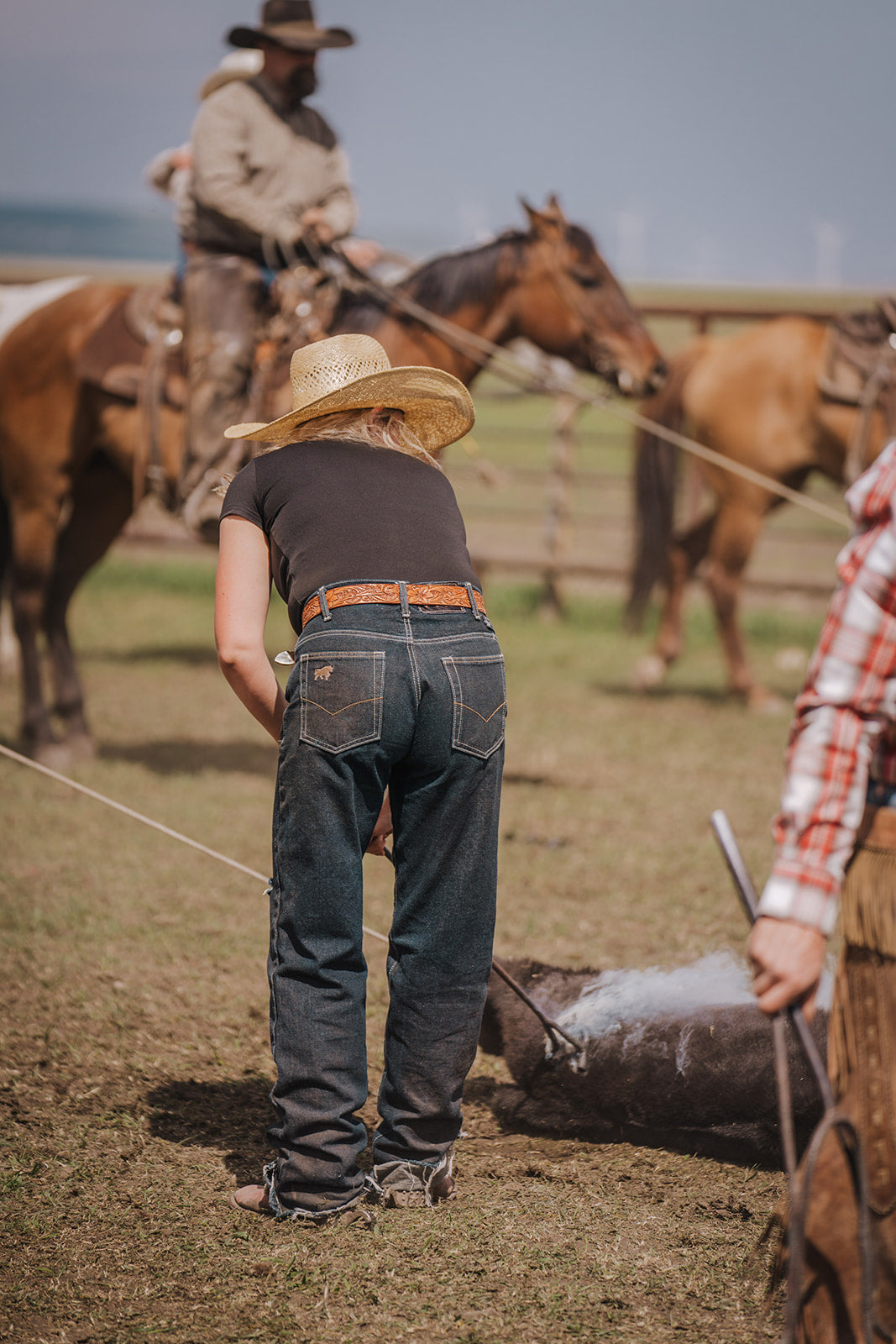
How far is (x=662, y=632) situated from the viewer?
28.8 ft

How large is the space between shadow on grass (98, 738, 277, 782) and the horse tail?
303cm

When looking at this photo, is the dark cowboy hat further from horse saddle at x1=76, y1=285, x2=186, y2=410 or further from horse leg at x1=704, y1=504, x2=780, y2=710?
horse leg at x1=704, y1=504, x2=780, y2=710

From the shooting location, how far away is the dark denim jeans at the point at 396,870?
2.44 m

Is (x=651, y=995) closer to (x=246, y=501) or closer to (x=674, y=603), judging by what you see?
(x=246, y=501)

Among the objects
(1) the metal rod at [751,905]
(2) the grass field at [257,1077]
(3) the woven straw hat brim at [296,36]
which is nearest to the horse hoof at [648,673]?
(2) the grass field at [257,1077]

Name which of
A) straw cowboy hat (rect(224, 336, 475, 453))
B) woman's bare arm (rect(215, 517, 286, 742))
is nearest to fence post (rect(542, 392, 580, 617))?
straw cowboy hat (rect(224, 336, 475, 453))

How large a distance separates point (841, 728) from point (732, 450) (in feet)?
22.4

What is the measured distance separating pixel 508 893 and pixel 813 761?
10.3 feet

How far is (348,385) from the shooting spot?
258cm

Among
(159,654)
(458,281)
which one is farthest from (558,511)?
(458,281)

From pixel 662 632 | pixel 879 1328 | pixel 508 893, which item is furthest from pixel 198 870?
pixel 662 632

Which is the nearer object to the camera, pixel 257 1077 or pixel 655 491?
pixel 257 1077

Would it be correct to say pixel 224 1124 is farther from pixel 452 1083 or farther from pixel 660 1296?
pixel 660 1296

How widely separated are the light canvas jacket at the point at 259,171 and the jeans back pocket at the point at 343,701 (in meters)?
3.95
